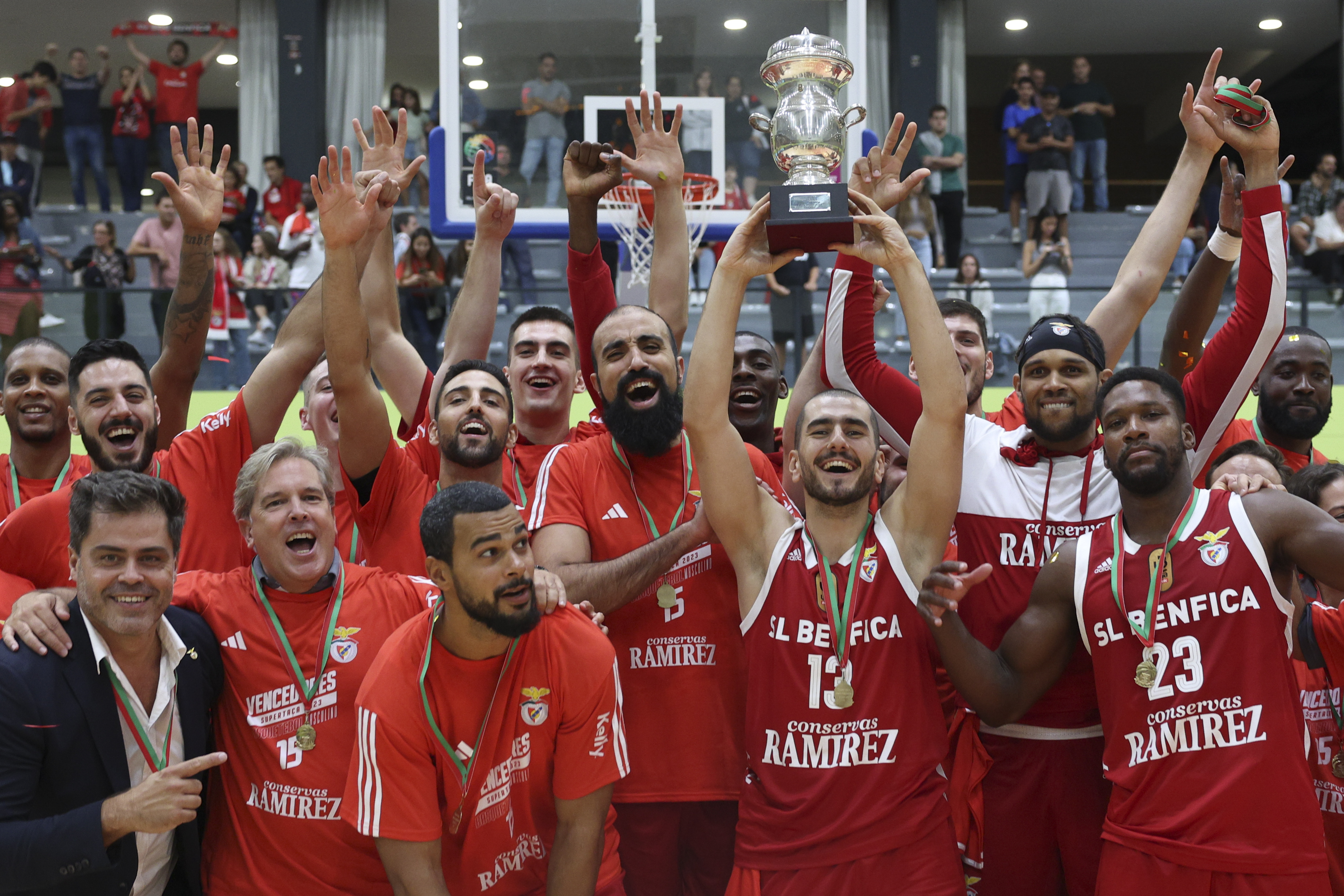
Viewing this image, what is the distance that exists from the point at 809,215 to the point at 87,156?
13.6m

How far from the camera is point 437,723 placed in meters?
3.32

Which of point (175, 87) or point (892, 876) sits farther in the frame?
point (175, 87)

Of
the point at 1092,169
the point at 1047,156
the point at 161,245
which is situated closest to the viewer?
the point at 161,245

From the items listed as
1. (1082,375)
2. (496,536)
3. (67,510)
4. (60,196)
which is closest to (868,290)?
(1082,375)

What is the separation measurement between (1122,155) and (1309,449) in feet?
61.3

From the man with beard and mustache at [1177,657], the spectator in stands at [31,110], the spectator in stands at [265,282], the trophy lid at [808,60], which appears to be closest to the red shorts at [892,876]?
the man with beard and mustache at [1177,657]

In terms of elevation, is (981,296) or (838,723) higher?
(981,296)

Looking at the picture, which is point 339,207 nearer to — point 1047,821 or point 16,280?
point 1047,821

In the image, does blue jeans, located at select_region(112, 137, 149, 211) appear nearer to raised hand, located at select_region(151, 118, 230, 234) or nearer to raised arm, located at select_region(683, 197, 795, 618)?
raised hand, located at select_region(151, 118, 230, 234)

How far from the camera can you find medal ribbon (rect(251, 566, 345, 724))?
352 cm

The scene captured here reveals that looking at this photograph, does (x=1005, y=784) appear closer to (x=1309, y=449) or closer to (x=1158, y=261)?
(x=1158, y=261)

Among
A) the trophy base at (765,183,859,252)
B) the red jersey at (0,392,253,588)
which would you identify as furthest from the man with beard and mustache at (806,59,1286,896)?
the red jersey at (0,392,253,588)

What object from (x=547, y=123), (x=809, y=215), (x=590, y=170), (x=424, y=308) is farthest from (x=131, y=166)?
(x=809, y=215)

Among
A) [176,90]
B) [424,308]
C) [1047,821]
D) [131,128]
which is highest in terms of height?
[176,90]
